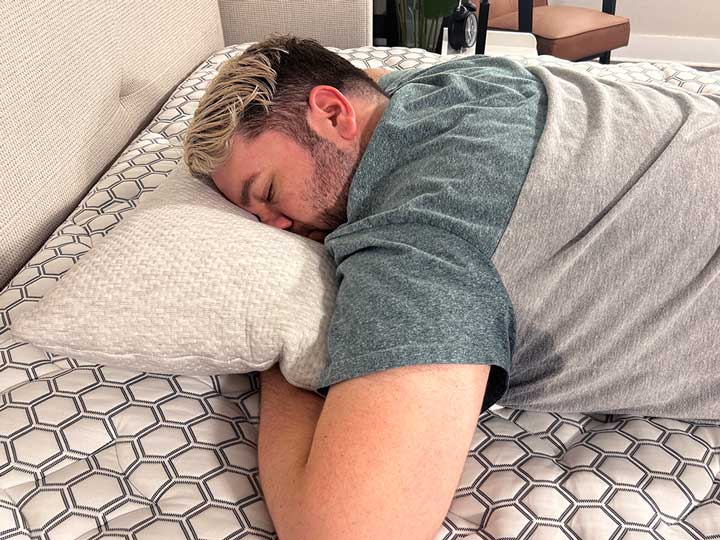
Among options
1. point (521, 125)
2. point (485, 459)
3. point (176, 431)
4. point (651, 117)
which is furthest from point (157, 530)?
point (651, 117)

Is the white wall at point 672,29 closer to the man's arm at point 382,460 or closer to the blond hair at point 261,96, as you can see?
the blond hair at point 261,96

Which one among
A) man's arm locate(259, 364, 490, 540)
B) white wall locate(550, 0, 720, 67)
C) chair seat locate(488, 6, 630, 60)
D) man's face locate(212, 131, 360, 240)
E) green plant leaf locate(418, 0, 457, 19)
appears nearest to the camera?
man's arm locate(259, 364, 490, 540)

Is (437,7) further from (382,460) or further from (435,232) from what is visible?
(382,460)

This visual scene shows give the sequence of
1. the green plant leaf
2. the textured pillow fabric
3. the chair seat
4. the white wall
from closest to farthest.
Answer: the textured pillow fabric
the green plant leaf
the chair seat
the white wall

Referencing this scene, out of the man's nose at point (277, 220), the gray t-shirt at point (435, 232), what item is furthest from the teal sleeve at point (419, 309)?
the man's nose at point (277, 220)

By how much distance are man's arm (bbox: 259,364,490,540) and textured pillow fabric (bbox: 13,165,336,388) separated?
0.42ft

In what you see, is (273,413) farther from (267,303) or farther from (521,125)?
(521,125)

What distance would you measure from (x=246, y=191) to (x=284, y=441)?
42cm

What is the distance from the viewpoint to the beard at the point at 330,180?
3.42 ft

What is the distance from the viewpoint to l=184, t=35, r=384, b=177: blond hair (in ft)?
3.45

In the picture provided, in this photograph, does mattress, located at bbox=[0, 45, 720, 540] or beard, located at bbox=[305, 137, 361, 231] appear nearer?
mattress, located at bbox=[0, 45, 720, 540]

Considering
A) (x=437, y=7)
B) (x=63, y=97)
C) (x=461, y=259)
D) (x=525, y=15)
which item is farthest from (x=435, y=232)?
(x=525, y=15)

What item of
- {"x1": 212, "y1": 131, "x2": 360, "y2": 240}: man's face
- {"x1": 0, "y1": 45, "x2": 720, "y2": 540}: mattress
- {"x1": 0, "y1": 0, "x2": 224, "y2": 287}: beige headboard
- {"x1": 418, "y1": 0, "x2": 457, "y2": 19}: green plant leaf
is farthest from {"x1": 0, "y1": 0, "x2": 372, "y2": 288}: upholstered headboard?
{"x1": 418, "y1": 0, "x2": 457, "y2": 19}: green plant leaf

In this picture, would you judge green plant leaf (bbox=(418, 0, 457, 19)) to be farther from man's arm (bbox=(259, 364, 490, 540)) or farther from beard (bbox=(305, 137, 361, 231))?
man's arm (bbox=(259, 364, 490, 540))
